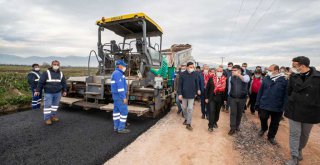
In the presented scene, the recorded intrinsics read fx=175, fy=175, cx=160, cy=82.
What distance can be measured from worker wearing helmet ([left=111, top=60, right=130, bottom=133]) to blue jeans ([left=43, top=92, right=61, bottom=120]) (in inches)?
64.4

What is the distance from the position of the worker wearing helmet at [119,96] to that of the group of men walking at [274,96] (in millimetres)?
1526

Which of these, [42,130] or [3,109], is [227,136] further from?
[3,109]

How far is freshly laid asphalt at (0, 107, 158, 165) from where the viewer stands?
2730mm

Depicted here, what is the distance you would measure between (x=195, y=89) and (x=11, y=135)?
4.09 metres

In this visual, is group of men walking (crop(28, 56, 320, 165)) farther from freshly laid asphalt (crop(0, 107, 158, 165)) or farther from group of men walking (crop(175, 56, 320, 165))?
freshly laid asphalt (crop(0, 107, 158, 165))

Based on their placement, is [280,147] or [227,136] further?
[227,136]


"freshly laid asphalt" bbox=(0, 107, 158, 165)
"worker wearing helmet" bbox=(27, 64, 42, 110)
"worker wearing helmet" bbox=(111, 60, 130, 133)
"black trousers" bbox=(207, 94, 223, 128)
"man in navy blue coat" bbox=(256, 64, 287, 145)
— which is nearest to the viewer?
"freshly laid asphalt" bbox=(0, 107, 158, 165)

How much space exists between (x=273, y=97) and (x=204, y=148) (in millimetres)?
1815

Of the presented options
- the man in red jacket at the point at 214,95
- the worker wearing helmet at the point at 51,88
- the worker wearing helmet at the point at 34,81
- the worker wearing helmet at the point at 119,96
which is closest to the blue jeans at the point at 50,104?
the worker wearing helmet at the point at 51,88

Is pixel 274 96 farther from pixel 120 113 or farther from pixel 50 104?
pixel 50 104

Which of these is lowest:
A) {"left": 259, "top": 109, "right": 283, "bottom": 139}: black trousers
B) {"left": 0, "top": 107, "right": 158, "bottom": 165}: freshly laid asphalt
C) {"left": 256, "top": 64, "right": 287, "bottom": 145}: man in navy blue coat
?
{"left": 0, "top": 107, "right": 158, "bottom": 165}: freshly laid asphalt

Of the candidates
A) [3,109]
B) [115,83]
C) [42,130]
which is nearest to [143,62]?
[115,83]

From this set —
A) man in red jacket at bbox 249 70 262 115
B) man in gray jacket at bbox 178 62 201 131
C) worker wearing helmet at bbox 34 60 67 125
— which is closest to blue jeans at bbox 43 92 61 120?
worker wearing helmet at bbox 34 60 67 125

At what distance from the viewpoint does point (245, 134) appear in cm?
425
